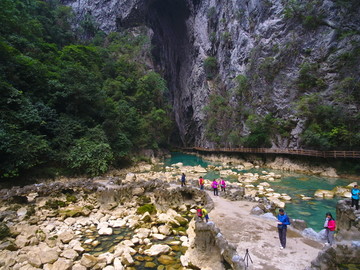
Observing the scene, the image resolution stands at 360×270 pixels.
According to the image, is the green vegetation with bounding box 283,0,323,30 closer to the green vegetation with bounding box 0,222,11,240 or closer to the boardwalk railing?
the boardwalk railing

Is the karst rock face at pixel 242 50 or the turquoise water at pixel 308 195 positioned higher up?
the karst rock face at pixel 242 50

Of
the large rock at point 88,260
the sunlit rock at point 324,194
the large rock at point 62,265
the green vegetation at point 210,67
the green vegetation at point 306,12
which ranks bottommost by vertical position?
the large rock at point 88,260

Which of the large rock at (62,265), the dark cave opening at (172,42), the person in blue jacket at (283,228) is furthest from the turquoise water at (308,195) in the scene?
the dark cave opening at (172,42)

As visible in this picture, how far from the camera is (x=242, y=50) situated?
36781mm

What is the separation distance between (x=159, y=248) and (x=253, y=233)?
359cm

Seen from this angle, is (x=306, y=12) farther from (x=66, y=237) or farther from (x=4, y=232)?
(x=4, y=232)

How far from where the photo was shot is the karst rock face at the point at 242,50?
83.5 feet

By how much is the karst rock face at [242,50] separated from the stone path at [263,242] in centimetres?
1967

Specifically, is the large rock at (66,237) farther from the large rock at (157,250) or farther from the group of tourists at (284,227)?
the group of tourists at (284,227)

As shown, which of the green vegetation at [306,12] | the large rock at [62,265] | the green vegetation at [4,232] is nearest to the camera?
the large rock at [62,265]

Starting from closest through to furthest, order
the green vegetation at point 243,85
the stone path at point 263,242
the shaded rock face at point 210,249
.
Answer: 1. the stone path at point 263,242
2. the shaded rock face at point 210,249
3. the green vegetation at point 243,85

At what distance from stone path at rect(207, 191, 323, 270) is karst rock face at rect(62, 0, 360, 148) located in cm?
1967

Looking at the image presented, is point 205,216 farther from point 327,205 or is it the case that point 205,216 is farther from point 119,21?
point 119,21

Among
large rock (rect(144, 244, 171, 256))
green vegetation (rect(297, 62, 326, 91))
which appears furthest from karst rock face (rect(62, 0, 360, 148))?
large rock (rect(144, 244, 171, 256))
